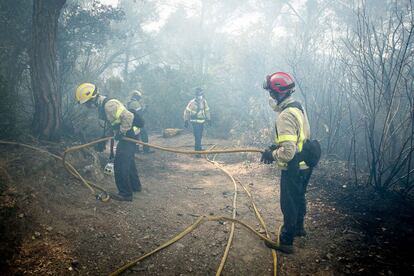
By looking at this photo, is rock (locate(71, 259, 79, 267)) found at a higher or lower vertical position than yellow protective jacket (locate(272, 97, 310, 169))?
lower

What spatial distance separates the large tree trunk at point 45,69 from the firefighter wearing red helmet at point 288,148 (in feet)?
18.4

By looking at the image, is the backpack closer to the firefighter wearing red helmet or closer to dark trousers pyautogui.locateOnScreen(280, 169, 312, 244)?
the firefighter wearing red helmet

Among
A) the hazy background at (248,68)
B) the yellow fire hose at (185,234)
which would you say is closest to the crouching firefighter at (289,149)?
the yellow fire hose at (185,234)

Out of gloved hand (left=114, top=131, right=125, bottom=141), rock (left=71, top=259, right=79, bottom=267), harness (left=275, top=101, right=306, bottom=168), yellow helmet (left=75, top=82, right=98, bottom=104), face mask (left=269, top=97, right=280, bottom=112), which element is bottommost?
rock (left=71, top=259, right=79, bottom=267)

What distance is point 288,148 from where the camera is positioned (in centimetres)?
352

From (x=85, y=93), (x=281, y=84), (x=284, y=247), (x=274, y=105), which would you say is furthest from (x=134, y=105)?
(x=284, y=247)

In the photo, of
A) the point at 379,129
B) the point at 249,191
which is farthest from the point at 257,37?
the point at 249,191

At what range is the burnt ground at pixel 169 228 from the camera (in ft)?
11.2

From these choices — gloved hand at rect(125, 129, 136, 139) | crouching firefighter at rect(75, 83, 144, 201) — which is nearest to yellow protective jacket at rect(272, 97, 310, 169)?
crouching firefighter at rect(75, 83, 144, 201)

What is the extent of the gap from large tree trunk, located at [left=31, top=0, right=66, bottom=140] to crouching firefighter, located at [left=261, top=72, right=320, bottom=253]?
5622 millimetres

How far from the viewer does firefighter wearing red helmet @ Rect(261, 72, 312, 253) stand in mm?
3576

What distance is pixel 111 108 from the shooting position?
17.4 feet

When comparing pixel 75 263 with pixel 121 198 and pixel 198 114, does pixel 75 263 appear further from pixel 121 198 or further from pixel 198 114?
pixel 198 114

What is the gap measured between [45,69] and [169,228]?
16.7ft
